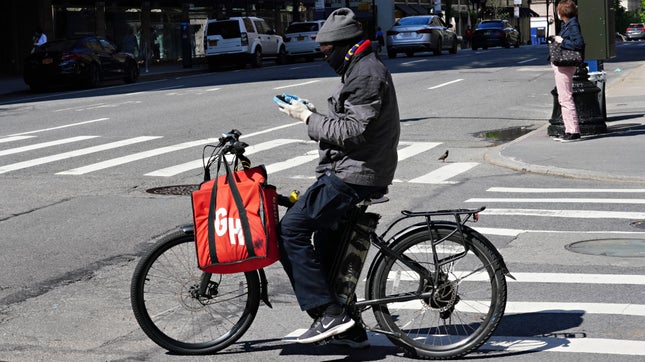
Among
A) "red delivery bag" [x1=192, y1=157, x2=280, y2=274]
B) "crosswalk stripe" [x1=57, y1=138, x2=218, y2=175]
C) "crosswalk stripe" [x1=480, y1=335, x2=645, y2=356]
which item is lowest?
"crosswalk stripe" [x1=480, y1=335, x2=645, y2=356]

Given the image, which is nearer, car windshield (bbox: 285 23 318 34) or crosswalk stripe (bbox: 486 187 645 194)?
crosswalk stripe (bbox: 486 187 645 194)

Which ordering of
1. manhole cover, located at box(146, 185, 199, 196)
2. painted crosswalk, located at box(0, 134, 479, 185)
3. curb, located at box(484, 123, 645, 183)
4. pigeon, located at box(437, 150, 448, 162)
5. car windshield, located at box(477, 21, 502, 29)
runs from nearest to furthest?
manhole cover, located at box(146, 185, 199, 196) < curb, located at box(484, 123, 645, 183) < painted crosswalk, located at box(0, 134, 479, 185) < pigeon, located at box(437, 150, 448, 162) < car windshield, located at box(477, 21, 502, 29)

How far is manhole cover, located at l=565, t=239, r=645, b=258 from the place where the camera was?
8.20 m

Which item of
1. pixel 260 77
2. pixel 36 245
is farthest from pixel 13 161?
pixel 260 77

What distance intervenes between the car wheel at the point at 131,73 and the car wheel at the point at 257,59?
8360mm

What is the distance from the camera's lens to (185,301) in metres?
5.93

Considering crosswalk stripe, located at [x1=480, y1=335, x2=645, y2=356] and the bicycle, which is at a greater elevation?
the bicycle

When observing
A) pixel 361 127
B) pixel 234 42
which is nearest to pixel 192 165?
pixel 361 127

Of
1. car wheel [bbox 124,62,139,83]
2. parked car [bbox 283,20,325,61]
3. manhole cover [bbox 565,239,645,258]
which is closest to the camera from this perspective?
manhole cover [bbox 565,239,645,258]

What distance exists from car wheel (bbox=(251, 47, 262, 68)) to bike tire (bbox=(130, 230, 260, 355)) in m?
38.6

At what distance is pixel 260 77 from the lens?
112 feet

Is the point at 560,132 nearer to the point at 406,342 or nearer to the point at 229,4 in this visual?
the point at 406,342

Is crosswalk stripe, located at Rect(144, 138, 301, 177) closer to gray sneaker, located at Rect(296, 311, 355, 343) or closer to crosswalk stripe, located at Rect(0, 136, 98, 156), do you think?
crosswalk stripe, located at Rect(0, 136, 98, 156)

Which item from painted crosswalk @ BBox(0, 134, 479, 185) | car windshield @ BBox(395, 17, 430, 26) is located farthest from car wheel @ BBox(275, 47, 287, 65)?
painted crosswalk @ BBox(0, 134, 479, 185)
